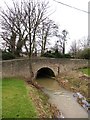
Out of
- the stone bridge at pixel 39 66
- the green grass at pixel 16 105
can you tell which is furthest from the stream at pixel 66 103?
the stone bridge at pixel 39 66

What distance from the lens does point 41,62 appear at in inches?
1000

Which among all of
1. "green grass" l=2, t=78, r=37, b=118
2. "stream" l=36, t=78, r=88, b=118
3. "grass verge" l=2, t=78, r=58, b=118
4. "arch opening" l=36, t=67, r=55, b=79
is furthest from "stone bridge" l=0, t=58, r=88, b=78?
"grass verge" l=2, t=78, r=58, b=118

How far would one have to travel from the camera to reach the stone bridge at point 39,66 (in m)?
21.2

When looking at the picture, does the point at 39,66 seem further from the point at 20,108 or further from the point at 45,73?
the point at 20,108

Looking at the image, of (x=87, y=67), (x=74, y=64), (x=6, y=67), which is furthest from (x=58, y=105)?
(x=87, y=67)

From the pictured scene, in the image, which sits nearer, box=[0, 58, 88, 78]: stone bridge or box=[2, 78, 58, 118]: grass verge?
box=[2, 78, 58, 118]: grass verge

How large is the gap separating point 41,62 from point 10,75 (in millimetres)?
5030

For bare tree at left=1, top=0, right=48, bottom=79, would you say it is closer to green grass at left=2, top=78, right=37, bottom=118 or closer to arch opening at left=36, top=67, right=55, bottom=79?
arch opening at left=36, top=67, right=55, bottom=79

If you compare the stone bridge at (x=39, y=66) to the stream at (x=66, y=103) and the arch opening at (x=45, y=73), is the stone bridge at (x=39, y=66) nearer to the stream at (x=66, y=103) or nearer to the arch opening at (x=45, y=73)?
the arch opening at (x=45, y=73)

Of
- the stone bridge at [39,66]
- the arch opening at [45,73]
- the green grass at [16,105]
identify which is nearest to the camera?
the green grass at [16,105]

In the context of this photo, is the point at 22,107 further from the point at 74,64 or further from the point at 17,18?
the point at 74,64

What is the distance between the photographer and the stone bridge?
69.5 feet

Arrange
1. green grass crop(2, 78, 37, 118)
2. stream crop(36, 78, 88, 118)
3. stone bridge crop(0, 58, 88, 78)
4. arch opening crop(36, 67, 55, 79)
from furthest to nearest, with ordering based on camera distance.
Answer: arch opening crop(36, 67, 55, 79) → stone bridge crop(0, 58, 88, 78) → stream crop(36, 78, 88, 118) → green grass crop(2, 78, 37, 118)

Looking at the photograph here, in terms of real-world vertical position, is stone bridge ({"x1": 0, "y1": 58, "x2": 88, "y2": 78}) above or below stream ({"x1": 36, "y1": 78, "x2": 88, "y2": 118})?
above
